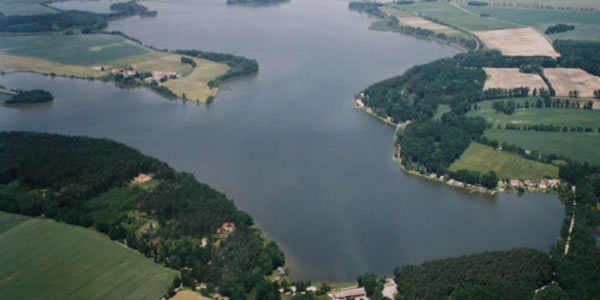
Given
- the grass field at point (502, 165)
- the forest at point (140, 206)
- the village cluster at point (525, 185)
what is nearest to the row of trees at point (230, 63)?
the forest at point (140, 206)

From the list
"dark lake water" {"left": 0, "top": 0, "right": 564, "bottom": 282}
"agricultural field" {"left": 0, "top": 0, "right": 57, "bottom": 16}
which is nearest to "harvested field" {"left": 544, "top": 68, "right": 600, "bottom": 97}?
"dark lake water" {"left": 0, "top": 0, "right": 564, "bottom": 282}

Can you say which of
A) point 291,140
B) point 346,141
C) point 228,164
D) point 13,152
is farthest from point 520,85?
point 13,152

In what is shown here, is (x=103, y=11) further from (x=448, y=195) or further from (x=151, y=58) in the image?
(x=448, y=195)

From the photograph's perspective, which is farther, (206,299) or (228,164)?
(228,164)

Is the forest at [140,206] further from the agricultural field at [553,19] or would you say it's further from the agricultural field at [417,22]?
the agricultural field at [553,19]

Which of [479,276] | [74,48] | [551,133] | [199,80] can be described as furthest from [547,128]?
[74,48]

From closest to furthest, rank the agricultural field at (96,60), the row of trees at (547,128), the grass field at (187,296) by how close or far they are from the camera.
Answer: the grass field at (187,296)
the row of trees at (547,128)
the agricultural field at (96,60)
